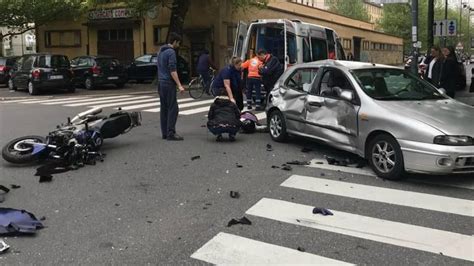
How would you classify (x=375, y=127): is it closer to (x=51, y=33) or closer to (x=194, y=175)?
(x=194, y=175)

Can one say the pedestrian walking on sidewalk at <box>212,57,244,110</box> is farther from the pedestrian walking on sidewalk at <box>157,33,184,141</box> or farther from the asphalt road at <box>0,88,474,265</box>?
the asphalt road at <box>0,88,474,265</box>

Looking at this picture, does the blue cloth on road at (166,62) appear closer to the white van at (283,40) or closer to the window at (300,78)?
the window at (300,78)

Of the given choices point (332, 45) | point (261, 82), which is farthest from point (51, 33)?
point (261, 82)

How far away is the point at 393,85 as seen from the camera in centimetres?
784

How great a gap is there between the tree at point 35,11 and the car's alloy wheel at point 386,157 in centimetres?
2670

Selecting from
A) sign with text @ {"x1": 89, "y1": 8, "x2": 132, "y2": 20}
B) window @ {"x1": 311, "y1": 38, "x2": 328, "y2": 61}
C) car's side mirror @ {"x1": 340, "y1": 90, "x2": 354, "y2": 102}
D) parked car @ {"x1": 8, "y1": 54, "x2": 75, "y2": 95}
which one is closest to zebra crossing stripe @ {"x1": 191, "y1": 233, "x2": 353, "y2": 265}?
car's side mirror @ {"x1": 340, "y1": 90, "x2": 354, "y2": 102}

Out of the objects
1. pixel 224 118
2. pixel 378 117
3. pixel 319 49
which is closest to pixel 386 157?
pixel 378 117

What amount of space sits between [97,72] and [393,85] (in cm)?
1822

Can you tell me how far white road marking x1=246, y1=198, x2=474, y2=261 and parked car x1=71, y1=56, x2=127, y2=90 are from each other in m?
19.4

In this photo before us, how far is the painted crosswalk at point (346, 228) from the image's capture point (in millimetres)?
4410

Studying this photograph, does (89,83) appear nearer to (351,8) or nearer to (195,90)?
(195,90)

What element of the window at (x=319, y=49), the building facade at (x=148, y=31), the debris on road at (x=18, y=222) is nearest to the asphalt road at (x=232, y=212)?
the debris on road at (x=18, y=222)

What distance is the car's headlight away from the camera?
245 inches

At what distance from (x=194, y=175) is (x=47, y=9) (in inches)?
1098
